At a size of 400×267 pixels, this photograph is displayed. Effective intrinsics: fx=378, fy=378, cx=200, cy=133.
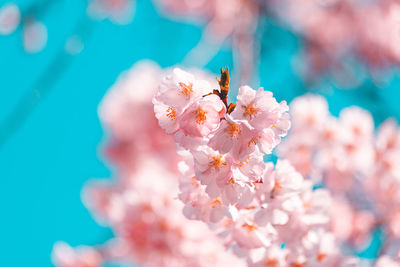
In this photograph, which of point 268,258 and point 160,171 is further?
point 160,171

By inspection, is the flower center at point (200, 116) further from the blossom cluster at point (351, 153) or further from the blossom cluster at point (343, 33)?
the blossom cluster at point (343, 33)

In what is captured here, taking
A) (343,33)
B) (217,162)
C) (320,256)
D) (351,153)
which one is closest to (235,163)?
(217,162)

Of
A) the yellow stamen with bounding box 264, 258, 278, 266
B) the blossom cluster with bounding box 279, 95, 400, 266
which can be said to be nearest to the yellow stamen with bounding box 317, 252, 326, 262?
the yellow stamen with bounding box 264, 258, 278, 266

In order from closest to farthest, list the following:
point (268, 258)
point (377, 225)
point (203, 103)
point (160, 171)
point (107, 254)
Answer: point (203, 103) → point (268, 258) → point (377, 225) → point (107, 254) → point (160, 171)

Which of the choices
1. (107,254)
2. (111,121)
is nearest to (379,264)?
(107,254)

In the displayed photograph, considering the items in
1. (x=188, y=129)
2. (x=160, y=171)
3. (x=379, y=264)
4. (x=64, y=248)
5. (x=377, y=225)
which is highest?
(x=160, y=171)

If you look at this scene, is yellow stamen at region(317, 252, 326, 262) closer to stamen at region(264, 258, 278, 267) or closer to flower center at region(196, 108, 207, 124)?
stamen at region(264, 258, 278, 267)

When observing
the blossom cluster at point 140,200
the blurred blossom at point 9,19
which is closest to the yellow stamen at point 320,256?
the blossom cluster at point 140,200

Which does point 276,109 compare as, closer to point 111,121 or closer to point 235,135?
point 235,135
